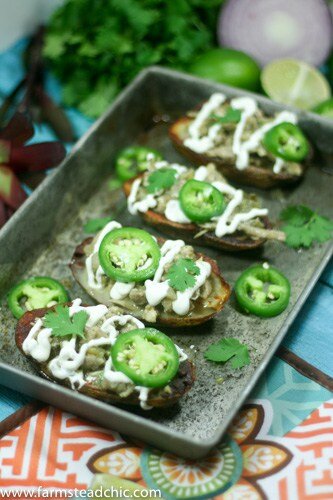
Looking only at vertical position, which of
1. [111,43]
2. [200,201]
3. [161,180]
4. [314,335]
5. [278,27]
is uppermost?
[111,43]

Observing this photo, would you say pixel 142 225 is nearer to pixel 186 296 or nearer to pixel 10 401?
pixel 186 296

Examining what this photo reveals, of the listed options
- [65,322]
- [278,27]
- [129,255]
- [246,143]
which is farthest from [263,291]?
[278,27]

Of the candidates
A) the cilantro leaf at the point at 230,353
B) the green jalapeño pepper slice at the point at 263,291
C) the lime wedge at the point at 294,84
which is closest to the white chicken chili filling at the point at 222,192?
the green jalapeño pepper slice at the point at 263,291

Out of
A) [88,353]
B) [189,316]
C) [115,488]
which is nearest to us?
[115,488]

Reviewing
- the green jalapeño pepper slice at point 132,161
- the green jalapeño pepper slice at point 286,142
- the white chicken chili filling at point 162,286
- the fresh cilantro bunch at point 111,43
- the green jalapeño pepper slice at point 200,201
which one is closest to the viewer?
the white chicken chili filling at point 162,286

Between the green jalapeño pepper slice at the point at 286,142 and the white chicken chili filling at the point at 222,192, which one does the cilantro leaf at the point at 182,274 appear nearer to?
the white chicken chili filling at the point at 222,192

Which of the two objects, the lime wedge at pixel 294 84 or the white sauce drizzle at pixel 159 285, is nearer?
the white sauce drizzle at pixel 159 285

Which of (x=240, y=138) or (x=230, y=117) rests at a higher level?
(x=230, y=117)

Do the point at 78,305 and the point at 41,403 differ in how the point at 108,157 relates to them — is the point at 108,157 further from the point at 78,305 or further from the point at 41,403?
the point at 41,403
